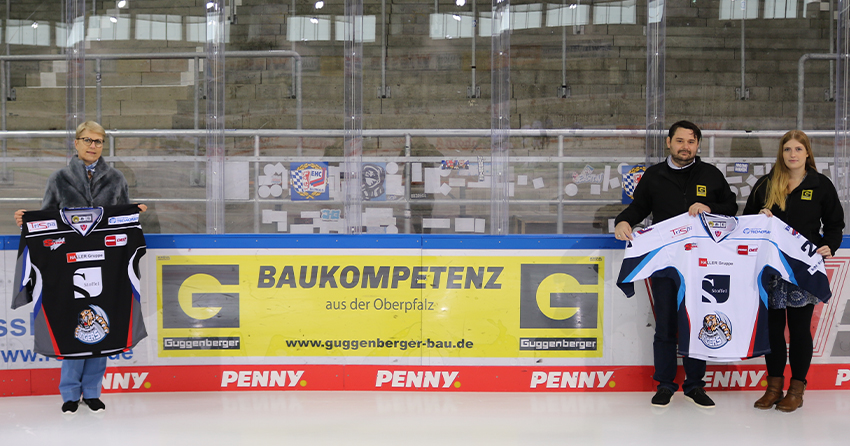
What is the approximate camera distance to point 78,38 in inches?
159

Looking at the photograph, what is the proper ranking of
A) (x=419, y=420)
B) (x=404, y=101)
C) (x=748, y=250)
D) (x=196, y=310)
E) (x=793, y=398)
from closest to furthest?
(x=419, y=420) → (x=793, y=398) → (x=748, y=250) → (x=196, y=310) → (x=404, y=101)

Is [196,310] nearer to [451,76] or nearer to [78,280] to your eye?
[78,280]

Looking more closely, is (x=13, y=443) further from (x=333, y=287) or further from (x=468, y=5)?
(x=468, y=5)

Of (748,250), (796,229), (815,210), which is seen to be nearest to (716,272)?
(748,250)

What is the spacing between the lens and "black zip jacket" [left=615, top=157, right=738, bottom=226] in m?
3.42

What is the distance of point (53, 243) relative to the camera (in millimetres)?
3322

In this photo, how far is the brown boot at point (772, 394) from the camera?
3.37 m

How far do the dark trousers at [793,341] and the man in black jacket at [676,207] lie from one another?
1.24 ft

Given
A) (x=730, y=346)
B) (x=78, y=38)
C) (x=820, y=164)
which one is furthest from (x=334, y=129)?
(x=820, y=164)

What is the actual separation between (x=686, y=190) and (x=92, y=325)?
327cm

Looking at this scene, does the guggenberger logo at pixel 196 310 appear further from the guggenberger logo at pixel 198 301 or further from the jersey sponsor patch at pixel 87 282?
the jersey sponsor patch at pixel 87 282

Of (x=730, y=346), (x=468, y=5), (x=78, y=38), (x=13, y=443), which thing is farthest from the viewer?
(x=468, y=5)

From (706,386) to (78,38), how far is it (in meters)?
4.46

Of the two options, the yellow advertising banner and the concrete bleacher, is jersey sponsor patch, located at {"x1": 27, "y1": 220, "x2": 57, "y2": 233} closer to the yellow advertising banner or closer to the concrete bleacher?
the yellow advertising banner
